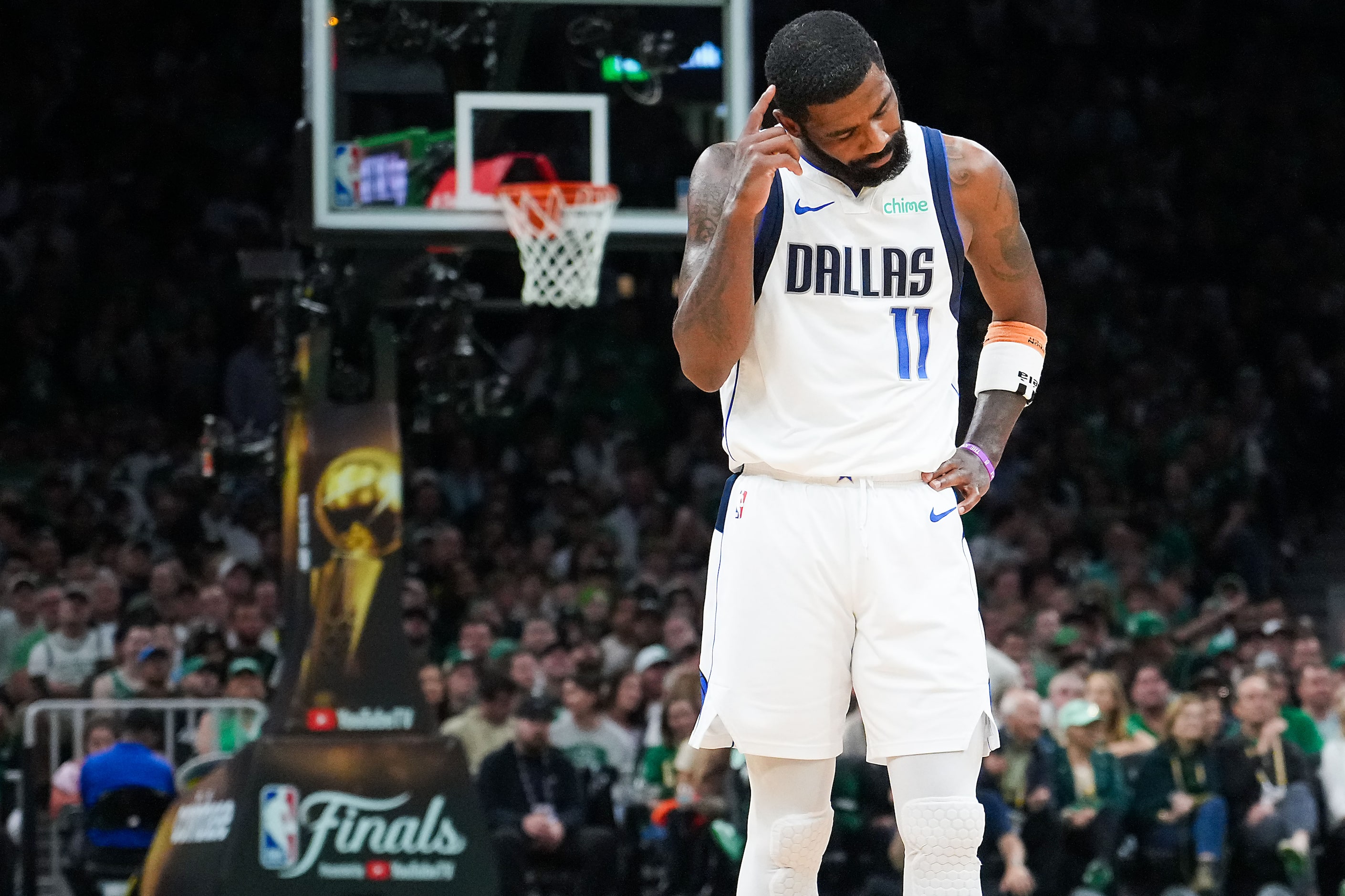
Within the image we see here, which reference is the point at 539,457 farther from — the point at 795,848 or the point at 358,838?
the point at 795,848

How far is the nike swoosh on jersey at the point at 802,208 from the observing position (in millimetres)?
4473

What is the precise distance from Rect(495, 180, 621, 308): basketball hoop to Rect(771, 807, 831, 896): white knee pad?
5.09 m

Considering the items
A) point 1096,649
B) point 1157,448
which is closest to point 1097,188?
point 1157,448

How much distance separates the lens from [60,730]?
11383 millimetres

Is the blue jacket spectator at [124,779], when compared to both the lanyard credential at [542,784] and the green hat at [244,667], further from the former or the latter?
the lanyard credential at [542,784]

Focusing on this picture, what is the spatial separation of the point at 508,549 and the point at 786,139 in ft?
35.6

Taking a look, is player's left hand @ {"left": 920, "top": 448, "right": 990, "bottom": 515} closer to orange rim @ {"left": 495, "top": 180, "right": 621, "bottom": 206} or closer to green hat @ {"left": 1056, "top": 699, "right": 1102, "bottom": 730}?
orange rim @ {"left": 495, "top": 180, "right": 621, "bottom": 206}

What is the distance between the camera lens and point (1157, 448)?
17.7m

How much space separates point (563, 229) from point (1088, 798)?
443 cm

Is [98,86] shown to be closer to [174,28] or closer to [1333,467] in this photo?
[174,28]

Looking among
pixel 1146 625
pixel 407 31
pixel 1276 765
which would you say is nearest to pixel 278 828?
pixel 407 31

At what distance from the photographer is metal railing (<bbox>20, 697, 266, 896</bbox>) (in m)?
10.4

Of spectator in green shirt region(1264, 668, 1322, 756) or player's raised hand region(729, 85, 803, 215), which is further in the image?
spectator in green shirt region(1264, 668, 1322, 756)

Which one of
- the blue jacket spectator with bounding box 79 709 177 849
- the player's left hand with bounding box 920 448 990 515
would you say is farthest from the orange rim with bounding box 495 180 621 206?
the player's left hand with bounding box 920 448 990 515
